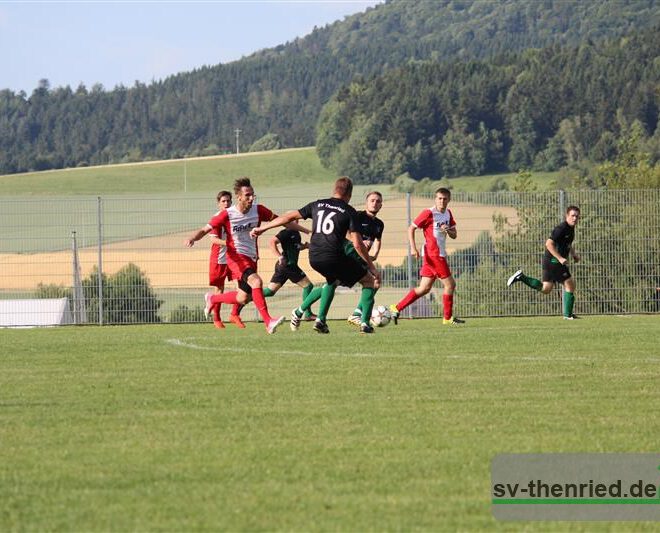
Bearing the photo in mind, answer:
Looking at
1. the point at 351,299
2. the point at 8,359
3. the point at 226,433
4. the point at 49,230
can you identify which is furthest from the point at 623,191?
the point at 226,433

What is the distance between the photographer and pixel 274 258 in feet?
80.3

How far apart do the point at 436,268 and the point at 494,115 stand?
11397cm

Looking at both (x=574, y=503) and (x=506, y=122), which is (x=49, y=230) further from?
(x=506, y=122)

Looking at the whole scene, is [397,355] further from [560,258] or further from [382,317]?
[560,258]

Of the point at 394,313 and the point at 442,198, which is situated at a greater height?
the point at 442,198

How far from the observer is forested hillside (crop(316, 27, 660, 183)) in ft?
399

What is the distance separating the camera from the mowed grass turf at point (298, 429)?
5836 mm

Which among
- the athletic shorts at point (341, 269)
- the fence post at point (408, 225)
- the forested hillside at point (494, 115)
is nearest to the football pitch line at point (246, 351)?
the athletic shorts at point (341, 269)

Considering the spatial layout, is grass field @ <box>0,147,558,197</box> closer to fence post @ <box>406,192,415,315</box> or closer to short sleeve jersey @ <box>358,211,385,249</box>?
fence post @ <box>406,192,415,315</box>

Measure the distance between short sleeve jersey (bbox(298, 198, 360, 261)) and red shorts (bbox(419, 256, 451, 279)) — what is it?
152 inches

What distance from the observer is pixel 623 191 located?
25031mm

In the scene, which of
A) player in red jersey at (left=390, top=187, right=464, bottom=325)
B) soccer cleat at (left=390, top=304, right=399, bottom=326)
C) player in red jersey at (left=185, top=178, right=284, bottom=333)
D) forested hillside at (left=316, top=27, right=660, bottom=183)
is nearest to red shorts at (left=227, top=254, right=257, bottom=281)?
player in red jersey at (left=185, top=178, right=284, bottom=333)

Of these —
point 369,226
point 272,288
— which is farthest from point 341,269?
point 272,288

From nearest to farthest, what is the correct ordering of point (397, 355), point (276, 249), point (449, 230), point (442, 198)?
point (397, 355) → point (449, 230) → point (442, 198) → point (276, 249)
